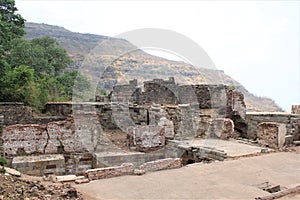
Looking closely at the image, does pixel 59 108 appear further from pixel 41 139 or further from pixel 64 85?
pixel 64 85

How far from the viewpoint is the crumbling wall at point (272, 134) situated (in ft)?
30.9

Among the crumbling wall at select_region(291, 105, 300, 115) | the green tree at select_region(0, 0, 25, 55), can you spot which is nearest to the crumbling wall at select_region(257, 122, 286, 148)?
the crumbling wall at select_region(291, 105, 300, 115)

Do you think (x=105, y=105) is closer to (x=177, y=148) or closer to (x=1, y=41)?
(x=177, y=148)

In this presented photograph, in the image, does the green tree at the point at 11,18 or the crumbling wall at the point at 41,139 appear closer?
the crumbling wall at the point at 41,139

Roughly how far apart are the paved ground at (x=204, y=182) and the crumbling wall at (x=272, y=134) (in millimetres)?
1982

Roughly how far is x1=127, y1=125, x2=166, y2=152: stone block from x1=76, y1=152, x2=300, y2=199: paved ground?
2.77m

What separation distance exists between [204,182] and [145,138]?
4063 mm

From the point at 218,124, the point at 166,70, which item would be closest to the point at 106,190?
the point at 218,124

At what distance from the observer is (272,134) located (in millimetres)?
9578

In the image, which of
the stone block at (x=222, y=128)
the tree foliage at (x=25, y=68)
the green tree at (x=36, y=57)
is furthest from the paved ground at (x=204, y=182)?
the green tree at (x=36, y=57)

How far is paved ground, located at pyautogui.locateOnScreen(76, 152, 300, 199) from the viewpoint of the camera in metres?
5.00

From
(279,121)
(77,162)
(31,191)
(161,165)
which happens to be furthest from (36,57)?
(31,191)

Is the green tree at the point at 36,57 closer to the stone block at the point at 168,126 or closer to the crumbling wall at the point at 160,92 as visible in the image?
the crumbling wall at the point at 160,92

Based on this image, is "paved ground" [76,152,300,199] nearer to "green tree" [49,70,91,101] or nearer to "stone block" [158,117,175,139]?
"stone block" [158,117,175,139]
